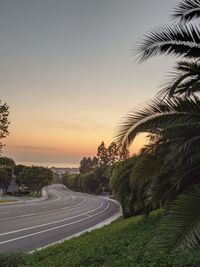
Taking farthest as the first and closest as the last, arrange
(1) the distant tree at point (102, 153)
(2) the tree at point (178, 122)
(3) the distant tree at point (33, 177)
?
(1) the distant tree at point (102, 153) < (3) the distant tree at point (33, 177) < (2) the tree at point (178, 122)

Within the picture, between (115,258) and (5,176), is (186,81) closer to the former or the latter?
(115,258)

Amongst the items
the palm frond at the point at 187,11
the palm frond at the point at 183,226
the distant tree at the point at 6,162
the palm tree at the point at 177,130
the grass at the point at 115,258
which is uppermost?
the distant tree at the point at 6,162

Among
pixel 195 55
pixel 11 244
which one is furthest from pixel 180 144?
pixel 11 244

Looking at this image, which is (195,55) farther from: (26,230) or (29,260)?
(26,230)

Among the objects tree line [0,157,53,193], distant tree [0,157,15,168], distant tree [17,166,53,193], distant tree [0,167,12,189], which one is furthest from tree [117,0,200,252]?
distant tree [17,166,53,193]

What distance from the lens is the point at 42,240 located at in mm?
20391

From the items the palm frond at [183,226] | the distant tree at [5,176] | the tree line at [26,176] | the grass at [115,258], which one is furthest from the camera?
the tree line at [26,176]

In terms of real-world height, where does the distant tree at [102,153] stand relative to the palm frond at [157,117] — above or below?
above

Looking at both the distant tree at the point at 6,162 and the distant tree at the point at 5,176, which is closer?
the distant tree at the point at 5,176

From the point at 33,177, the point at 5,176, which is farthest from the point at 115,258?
the point at 33,177

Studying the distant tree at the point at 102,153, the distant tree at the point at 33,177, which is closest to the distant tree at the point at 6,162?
the distant tree at the point at 33,177

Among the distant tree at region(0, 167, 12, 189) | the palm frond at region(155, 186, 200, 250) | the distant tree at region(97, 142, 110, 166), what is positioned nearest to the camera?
the palm frond at region(155, 186, 200, 250)

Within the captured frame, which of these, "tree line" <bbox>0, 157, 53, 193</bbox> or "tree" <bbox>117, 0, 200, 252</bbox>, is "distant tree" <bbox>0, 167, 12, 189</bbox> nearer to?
"tree line" <bbox>0, 157, 53, 193</bbox>

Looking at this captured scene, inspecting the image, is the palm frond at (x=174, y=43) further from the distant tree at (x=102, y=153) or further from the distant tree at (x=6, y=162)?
the distant tree at (x=102, y=153)
